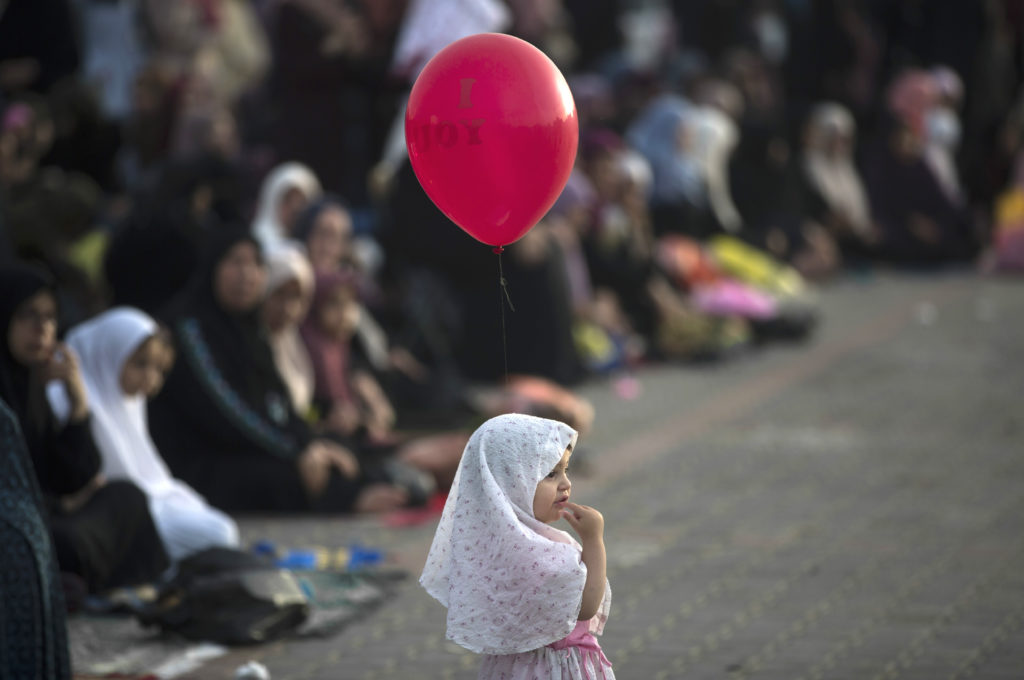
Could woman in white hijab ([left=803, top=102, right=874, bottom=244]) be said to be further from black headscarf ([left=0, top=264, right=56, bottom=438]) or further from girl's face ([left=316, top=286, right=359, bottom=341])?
black headscarf ([left=0, top=264, right=56, bottom=438])

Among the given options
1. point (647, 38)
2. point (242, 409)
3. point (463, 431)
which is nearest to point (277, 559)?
point (242, 409)

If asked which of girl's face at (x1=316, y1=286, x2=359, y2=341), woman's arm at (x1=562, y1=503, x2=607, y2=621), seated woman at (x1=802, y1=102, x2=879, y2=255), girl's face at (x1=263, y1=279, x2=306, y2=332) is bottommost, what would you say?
seated woman at (x1=802, y1=102, x2=879, y2=255)

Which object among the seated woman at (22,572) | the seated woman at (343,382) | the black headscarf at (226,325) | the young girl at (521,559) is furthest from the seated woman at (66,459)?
the young girl at (521,559)

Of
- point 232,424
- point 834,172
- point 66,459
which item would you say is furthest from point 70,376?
point 834,172

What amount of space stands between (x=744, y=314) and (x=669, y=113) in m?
3.19

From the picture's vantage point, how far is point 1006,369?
1108 centimetres

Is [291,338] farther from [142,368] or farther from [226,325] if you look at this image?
[142,368]

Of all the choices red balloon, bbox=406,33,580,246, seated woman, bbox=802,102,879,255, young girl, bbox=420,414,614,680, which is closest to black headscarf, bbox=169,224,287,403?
red balloon, bbox=406,33,580,246

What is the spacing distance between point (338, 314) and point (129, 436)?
215 cm

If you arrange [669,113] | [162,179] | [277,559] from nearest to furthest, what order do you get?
[277,559]
[162,179]
[669,113]

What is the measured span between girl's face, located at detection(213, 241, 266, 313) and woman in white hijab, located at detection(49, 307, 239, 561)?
852 mm

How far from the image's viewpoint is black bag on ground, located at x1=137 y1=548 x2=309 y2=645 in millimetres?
5355

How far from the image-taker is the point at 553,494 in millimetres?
3777

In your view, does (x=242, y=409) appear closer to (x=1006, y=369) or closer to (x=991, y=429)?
(x=991, y=429)
